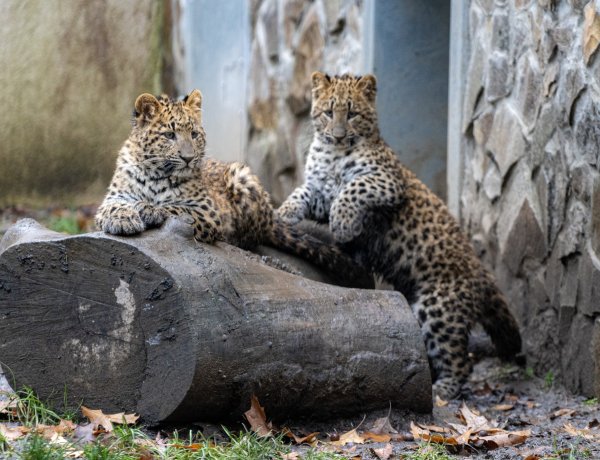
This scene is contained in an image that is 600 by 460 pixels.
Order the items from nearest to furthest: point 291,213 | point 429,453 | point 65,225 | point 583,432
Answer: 1. point 429,453
2. point 583,432
3. point 291,213
4. point 65,225

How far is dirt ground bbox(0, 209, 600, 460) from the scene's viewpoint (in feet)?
15.9

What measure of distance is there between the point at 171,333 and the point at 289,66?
273 inches

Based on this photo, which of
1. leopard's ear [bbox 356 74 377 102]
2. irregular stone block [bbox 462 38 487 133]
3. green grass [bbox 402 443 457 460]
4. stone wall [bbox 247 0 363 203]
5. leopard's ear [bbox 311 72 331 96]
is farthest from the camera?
stone wall [bbox 247 0 363 203]

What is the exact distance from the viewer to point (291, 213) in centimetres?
721

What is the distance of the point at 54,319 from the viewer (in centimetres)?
493

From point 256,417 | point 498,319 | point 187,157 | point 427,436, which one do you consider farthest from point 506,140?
point 256,417

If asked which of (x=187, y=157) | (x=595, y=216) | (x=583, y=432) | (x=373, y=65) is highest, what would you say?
(x=373, y=65)

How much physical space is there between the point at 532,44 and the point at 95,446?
13.4 feet

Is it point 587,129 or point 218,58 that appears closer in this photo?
point 587,129

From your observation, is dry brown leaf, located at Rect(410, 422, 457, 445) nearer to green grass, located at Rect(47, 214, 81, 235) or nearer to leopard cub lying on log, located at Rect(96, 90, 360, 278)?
leopard cub lying on log, located at Rect(96, 90, 360, 278)

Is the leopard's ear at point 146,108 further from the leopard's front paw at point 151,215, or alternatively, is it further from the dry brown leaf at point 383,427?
the dry brown leaf at point 383,427

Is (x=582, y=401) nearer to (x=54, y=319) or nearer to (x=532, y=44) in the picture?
(x=532, y=44)

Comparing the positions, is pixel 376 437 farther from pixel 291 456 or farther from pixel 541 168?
pixel 541 168

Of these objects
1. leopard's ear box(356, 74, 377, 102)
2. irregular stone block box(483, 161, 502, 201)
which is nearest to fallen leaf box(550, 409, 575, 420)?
irregular stone block box(483, 161, 502, 201)
